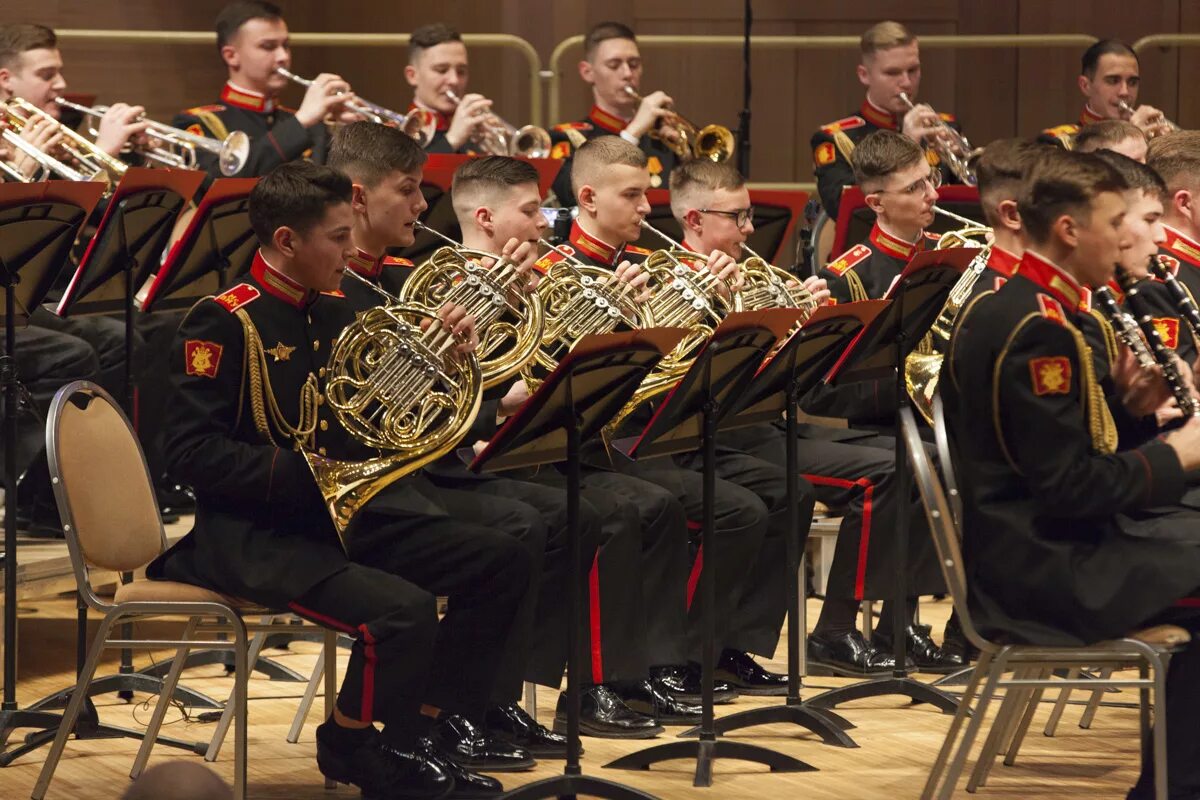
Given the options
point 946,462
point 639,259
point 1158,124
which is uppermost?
point 1158,124

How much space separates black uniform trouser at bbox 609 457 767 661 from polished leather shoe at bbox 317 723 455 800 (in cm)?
123

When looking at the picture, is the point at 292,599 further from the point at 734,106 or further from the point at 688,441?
the point at 734,106

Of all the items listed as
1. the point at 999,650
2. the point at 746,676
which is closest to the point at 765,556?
the point at 746,676

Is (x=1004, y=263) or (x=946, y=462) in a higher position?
Result: (x=1004, y=263)

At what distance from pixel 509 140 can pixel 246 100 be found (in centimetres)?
101

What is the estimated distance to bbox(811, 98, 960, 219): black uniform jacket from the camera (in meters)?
7.12

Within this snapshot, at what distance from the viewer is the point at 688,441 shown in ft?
13.7

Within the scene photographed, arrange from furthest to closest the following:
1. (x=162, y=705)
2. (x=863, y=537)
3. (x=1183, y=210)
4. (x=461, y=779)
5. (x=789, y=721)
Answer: (x=863, y=537), (x=1183, y=210), (x=789, y=721), (x=162, y=705), (x=461, y=779)

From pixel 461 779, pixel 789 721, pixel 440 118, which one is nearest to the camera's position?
pixel 461 779

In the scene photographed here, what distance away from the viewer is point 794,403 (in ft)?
14.7

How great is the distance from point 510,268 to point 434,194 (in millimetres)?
958

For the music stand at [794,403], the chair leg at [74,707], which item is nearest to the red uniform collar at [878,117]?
the music stand at [794,403]

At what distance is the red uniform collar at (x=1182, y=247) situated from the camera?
4.62m

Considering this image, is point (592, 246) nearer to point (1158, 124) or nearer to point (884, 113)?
point (884, 113)
